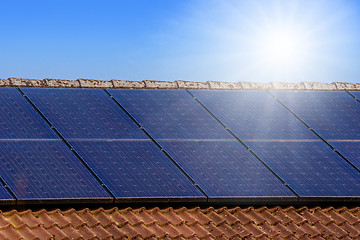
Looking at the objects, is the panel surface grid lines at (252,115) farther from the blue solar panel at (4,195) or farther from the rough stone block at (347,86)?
the blue solar panel at (4,195)

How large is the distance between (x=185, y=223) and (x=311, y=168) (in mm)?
3263

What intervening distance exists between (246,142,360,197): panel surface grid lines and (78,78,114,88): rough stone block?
3.96 m

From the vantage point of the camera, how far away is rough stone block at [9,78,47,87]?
15062mm

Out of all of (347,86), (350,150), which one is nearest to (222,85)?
(347,86)

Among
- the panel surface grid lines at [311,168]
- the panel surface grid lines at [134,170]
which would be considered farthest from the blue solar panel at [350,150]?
the panel surface grid lines at [134,170]

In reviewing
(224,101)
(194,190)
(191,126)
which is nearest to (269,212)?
(194,190)

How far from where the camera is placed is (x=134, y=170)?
1273 centimetres

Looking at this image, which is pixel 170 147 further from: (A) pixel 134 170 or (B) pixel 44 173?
(B) pixel 44 173

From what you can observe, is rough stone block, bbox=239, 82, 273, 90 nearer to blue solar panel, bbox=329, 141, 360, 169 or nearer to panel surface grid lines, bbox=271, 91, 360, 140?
panel surface grid lines, bbox=271, 91, 360, 140

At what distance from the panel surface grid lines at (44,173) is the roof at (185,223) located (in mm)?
309

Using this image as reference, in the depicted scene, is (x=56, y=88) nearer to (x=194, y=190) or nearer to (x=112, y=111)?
(x=112, y=111)

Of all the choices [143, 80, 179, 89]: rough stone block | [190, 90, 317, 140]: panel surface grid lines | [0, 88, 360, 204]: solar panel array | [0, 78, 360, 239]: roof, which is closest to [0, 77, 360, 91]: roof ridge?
[143, 80, 179, 89]: rough stone block

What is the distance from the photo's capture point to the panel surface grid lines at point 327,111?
15.4 m

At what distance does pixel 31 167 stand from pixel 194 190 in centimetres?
302
